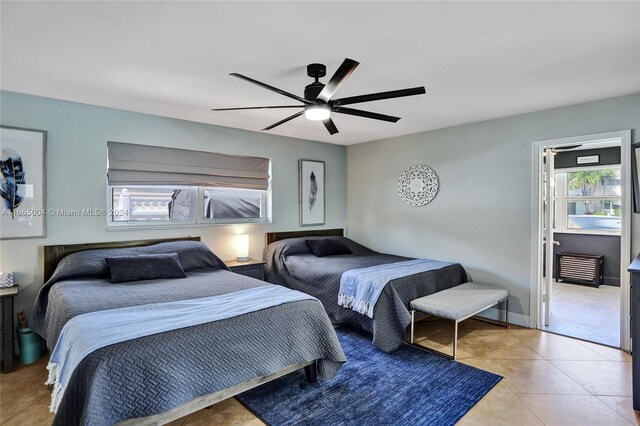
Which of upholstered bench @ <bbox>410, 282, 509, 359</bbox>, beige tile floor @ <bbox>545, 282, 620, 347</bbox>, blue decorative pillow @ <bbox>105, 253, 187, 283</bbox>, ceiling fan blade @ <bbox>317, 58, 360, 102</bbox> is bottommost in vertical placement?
beige tile floor @ <bbox>545, 282, 620, 347</bbox>

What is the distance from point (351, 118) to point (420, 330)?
2.48m

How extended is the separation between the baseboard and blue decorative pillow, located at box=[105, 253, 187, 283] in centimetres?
342

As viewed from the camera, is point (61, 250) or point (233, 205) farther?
point (233, 205)

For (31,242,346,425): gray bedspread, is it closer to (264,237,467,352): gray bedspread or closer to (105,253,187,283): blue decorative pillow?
(105,253,187,283): blue decorative pillow

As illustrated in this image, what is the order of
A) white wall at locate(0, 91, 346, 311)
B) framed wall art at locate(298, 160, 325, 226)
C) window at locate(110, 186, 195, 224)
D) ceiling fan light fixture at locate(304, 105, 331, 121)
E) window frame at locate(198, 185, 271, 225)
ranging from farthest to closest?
1. framed wall art at locate(298, 160, 325, 226)
2. window frame at locate(198, 185, 271, 225)
3. window at locate(110, 186, 195, 224)
4. white wall at locate(0, 91, 346, 311)
5. ceiling fan light fixture at locate(304, 105, 331, 121)

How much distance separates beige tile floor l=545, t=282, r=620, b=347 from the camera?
360cm

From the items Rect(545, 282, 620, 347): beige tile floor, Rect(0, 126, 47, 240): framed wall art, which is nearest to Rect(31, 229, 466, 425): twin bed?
Rect(0, 126, 47, 240): framed wall art

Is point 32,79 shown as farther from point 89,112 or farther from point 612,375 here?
point 612,375

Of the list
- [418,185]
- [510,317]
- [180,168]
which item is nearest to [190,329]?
[180,168]

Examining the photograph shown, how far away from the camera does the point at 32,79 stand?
9.18ft

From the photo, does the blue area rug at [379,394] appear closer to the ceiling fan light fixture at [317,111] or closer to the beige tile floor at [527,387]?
the beige tile floor at [527,387]

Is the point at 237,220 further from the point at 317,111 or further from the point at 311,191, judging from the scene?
the point at 317,111

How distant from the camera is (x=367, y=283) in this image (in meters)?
3.46

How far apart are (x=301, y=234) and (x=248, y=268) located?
1.17m
